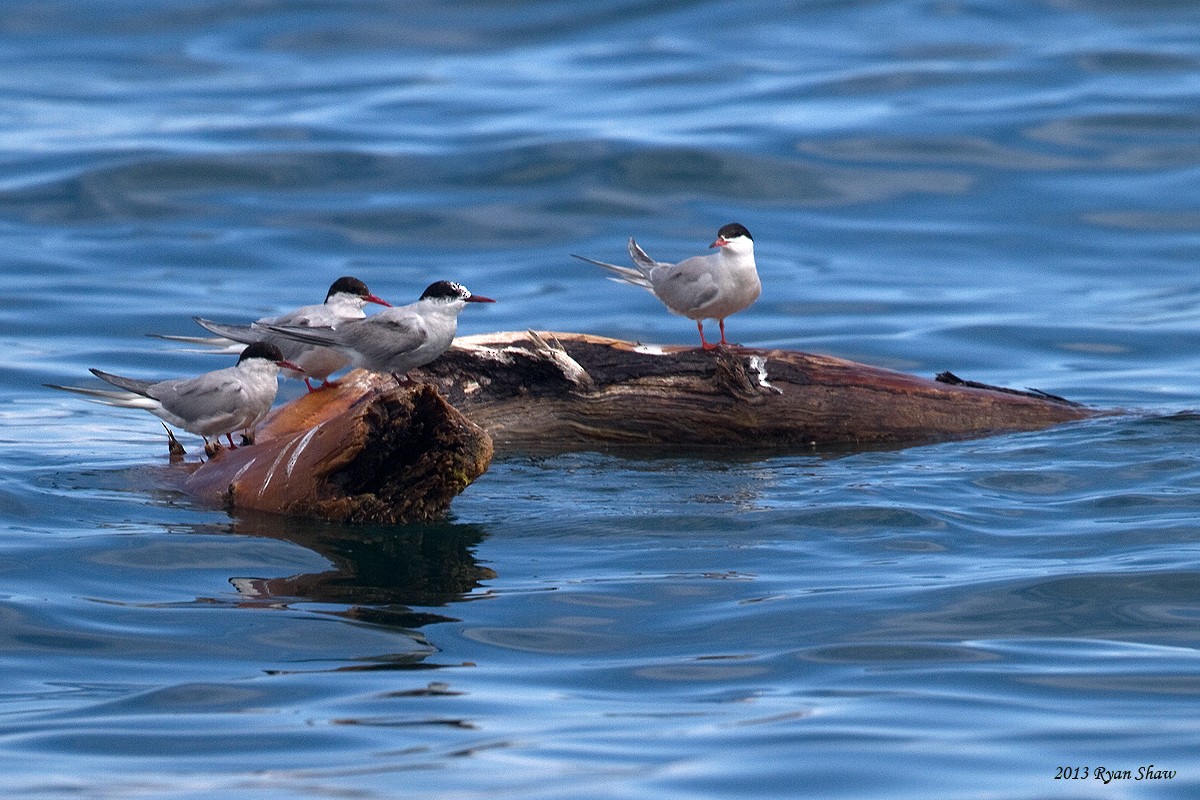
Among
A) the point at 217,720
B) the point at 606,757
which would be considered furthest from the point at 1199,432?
the point at 217,720

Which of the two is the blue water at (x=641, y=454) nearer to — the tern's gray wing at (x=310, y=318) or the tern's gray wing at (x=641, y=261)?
the tern's gray wing at (x=310, y=318)

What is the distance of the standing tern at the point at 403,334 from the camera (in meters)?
9.15

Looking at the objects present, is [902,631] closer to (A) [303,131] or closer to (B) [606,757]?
(B) [606,757]

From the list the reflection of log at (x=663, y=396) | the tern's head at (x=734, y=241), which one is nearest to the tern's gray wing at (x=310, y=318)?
the reflection of log at (x=663, y=396)

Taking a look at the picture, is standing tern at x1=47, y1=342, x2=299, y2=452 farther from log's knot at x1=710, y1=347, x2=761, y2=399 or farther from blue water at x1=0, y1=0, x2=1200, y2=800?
log's knot at x1=710, y1=347, x2=761, y2=399

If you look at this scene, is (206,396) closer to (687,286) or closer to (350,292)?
(350,292)

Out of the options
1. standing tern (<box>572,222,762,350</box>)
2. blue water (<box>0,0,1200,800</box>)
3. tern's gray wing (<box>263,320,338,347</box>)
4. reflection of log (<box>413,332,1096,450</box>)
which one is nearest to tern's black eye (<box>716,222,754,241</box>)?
standing tern (<box>572,222,762,350</box>)

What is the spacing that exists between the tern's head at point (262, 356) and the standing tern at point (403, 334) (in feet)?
0.73

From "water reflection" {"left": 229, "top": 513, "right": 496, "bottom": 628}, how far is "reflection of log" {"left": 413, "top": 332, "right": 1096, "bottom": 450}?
1393 mm

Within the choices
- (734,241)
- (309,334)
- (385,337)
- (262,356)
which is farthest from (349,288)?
(734,241)

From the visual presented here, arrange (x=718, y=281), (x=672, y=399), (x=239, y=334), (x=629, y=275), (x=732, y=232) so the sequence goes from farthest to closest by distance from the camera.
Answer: (x=629, y=275)
(x=732, y=232)
(x=718, y=281)
(x=239, y=334)
(x=672, y=399)

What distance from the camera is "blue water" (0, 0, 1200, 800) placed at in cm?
591

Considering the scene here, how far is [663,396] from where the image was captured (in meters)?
9.80

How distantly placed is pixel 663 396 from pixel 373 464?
82.8 inches
